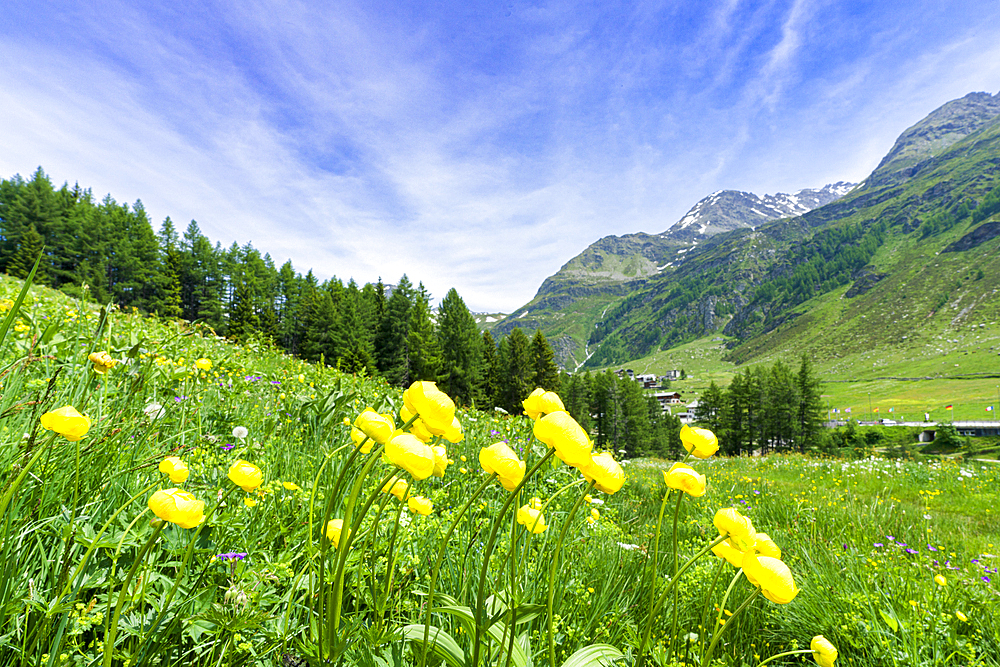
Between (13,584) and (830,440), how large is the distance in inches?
2694

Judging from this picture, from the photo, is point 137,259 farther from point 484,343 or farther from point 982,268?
point 982,268

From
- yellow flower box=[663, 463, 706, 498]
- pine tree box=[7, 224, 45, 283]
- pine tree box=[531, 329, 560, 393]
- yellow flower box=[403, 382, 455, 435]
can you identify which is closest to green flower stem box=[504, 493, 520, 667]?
yellow flower box=[403, 382, 455, 435]

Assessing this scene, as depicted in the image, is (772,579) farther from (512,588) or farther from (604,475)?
(512,588)

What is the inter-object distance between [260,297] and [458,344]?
28.3 meters

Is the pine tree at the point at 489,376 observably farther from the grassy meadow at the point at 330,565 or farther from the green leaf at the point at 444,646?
the green leaf at the point at 444,646

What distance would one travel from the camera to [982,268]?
12525 cm

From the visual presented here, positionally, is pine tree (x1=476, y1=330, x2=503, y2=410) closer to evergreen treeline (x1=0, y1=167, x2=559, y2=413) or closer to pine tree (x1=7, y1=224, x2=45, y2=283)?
evergreen treeline (x1=0, y1=167, x2=559, y2=413)

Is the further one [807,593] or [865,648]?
[807,593]

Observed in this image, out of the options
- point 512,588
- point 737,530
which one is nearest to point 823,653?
point 737,530

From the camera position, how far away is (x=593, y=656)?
Result: 1.11 meters

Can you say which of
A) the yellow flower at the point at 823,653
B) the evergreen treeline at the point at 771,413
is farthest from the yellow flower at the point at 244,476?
the evergreen treeline at the point at 771,413

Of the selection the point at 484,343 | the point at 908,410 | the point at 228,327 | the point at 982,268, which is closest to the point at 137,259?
the point at 228,327

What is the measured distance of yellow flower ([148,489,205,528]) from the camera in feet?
3.06

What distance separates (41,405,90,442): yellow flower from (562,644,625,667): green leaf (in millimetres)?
1456
